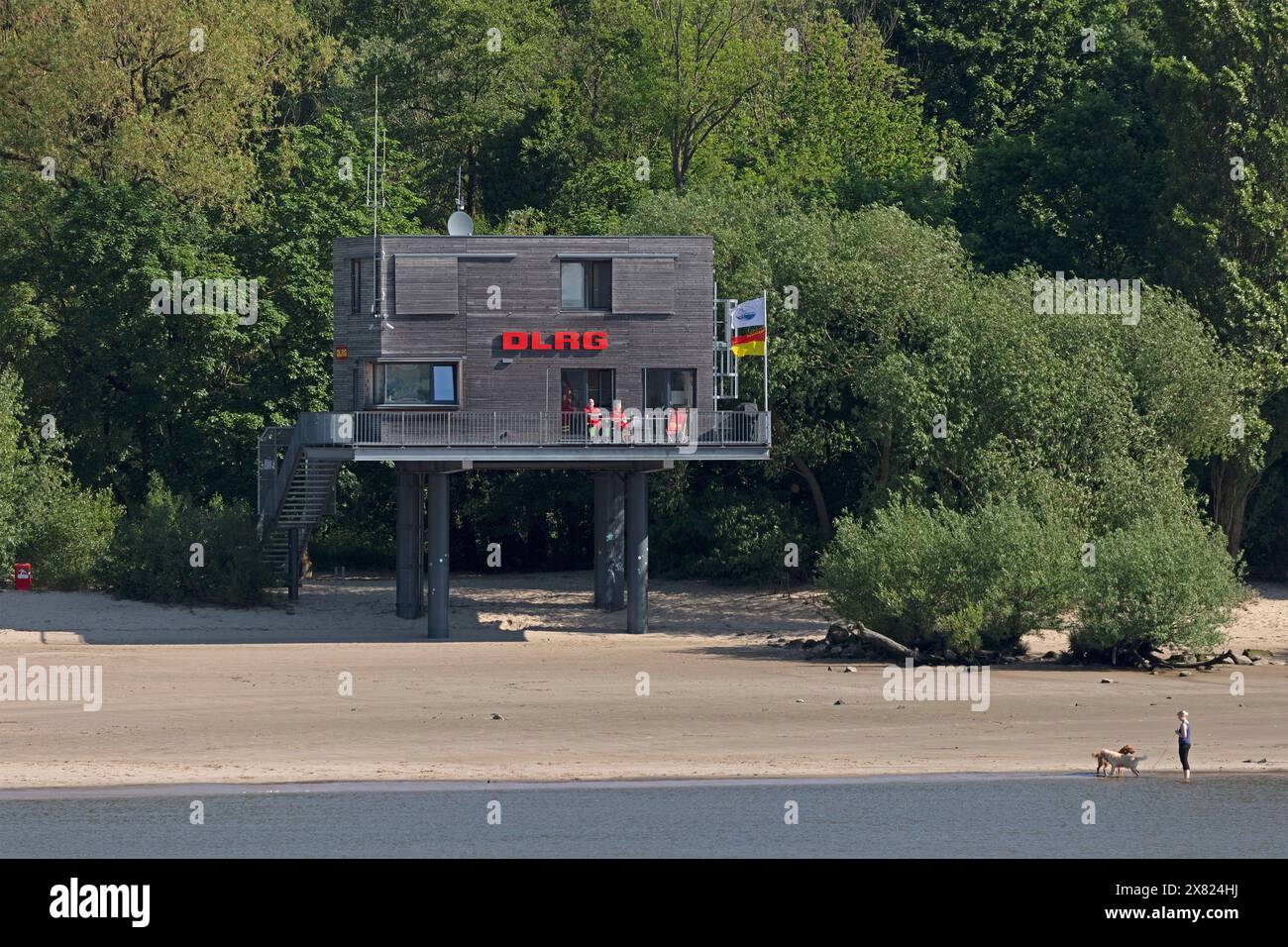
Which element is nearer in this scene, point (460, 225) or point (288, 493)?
point (460, 225)

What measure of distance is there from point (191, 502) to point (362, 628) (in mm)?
10684

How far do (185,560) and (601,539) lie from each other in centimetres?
1406

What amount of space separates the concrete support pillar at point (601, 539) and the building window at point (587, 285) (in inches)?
362

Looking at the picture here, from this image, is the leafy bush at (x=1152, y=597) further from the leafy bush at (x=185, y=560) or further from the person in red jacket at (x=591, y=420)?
the leafy bush at (x=185, y=560)

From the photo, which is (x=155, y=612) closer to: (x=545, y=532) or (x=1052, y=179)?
(x=545, y=532)

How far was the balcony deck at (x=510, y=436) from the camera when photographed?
59781mm

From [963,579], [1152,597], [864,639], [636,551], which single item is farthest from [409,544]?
[1152,597]

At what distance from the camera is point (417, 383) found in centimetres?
6050

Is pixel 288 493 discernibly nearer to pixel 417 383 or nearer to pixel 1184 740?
pixel 417 383

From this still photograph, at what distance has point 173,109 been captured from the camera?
82938 millimetres

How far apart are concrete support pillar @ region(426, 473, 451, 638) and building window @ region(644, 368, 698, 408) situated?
6948mm

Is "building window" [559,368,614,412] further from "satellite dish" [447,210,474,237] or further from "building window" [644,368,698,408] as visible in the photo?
"satellite dish" [447,210,474,237]

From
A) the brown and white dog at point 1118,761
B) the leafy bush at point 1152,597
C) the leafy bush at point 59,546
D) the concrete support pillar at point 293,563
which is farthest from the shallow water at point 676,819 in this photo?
the leafy bush at point 59,546
